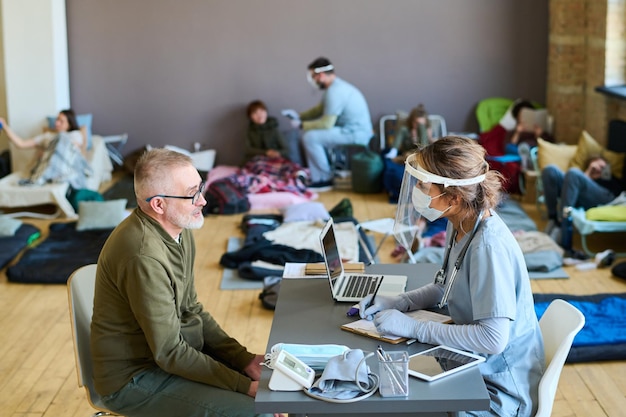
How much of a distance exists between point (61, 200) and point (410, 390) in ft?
19.5

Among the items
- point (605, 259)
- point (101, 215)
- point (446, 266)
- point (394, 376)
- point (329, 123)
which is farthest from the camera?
point (329, 123)

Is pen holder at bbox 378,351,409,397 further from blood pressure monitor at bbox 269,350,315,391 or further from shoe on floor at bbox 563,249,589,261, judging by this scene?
shoe on floor at bbox 563,249,589,261

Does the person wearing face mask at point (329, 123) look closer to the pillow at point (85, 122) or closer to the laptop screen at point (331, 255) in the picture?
the pillow at point (85, 122)

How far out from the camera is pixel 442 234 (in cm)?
665

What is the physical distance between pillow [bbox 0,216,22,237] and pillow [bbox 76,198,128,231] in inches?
18.4

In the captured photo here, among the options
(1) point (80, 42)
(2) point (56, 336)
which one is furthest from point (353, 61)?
(2) point (56, 336)

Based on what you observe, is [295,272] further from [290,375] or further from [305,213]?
[305,213]

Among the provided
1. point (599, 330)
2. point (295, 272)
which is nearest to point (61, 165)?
point (295, 272)

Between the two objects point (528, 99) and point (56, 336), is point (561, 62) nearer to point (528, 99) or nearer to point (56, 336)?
point (528, 99)

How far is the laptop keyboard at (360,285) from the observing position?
336cm

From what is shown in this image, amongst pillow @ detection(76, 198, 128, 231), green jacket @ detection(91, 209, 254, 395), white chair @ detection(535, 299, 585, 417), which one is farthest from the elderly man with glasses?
pillow @ detection(76, 198, 128, 231)

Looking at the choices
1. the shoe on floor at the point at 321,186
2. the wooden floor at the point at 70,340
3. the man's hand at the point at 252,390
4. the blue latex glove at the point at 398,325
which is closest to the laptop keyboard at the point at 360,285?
the blue latex glove at the point at 398,325

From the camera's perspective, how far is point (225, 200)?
8.06m

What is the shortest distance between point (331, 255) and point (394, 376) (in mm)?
1012
